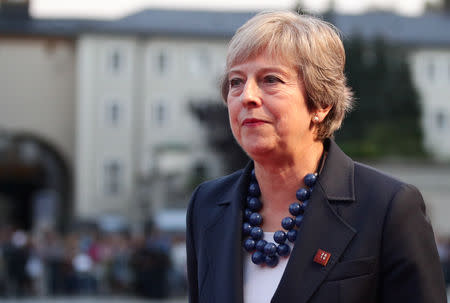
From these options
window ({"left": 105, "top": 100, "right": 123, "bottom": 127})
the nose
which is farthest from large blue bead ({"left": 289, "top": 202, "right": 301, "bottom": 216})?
window ({"left": 105, "top": 100, "right": 123, "bottom": 127})

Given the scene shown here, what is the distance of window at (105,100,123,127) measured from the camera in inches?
2509

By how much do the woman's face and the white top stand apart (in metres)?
0.33

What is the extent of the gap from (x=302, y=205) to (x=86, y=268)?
1893cm

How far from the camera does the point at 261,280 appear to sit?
9.12ft

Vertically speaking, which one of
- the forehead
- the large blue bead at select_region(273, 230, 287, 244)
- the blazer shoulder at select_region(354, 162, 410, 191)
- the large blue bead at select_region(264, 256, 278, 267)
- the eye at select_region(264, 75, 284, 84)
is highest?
the forehead

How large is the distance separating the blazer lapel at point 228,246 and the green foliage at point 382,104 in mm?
42546

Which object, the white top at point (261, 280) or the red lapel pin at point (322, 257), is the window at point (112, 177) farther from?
the red lapel pin at point (322, 257)

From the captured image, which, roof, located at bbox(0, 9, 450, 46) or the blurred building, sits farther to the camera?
roof, located at bbox(0, 9, 450, 46)

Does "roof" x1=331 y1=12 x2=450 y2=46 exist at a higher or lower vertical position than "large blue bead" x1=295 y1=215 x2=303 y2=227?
higher

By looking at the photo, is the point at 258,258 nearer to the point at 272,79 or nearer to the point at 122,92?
the point at 272,79

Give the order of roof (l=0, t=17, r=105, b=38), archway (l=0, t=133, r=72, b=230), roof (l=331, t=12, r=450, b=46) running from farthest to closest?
roof (l=331, t=12, r=450, b=46) → roof (l=0, t=17, r=105, b=38) → archway (l=0, t=133, r=72, b=230)

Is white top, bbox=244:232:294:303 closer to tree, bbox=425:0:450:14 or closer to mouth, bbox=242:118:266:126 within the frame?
mouth, bbox=242:118:266:126

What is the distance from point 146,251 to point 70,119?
4614 centimetres

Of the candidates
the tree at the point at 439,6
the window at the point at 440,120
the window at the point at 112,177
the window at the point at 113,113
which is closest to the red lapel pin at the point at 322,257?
the window at the point at 112,177
